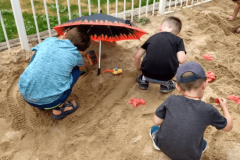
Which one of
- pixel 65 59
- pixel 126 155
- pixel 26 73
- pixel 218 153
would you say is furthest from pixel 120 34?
pixel 218 153

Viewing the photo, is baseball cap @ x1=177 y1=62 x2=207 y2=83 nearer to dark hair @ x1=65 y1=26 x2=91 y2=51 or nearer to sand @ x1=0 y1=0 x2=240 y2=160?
sand @ x1=0 y1=0 x2=240 y2=160

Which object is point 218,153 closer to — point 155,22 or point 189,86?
point 189,86

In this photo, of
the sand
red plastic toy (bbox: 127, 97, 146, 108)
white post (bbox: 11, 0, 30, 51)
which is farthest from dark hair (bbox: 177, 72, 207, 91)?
white post (bbox: 11, 0, 30, 51)

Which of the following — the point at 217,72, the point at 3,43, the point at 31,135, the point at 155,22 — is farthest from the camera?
the point at 155,22

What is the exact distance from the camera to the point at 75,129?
8.29 feet

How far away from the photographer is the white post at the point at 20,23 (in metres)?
3.32

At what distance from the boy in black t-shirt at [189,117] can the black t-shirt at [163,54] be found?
815mm

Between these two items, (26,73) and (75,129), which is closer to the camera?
(26,73)

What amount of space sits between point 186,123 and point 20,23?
2984mm

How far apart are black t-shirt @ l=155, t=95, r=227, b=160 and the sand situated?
0.44 metres

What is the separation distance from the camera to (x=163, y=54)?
2605 mm

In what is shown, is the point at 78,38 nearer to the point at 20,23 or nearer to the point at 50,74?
the point at 50,74

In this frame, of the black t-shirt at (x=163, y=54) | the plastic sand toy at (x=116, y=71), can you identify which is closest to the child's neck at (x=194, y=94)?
the black t-shirt at (x=163, y=54)

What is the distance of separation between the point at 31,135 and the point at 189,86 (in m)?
1.77
